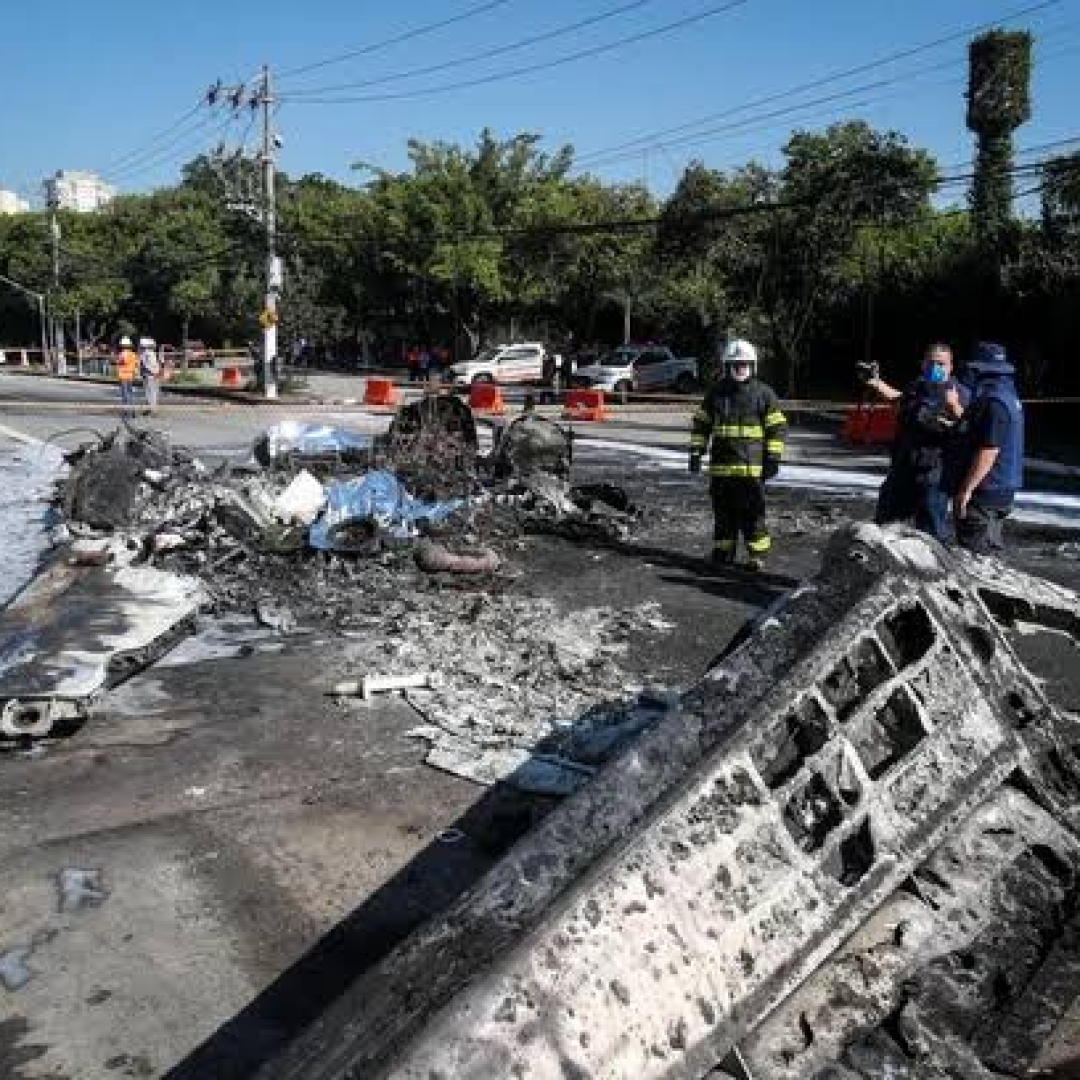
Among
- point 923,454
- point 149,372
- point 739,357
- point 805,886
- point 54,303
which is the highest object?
point 54,303

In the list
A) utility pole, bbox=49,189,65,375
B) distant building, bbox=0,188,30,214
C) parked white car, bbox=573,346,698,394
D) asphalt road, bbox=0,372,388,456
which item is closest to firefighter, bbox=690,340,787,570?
asphalt road, bbox=0,372,388,456

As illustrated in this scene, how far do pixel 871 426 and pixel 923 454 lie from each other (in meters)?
12.0

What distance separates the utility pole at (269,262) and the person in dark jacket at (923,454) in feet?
83.7

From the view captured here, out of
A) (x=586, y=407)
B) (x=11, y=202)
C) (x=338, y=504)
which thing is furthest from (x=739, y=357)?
(x=11, y=202)

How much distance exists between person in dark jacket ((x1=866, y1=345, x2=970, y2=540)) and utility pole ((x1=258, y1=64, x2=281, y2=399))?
25519 mm

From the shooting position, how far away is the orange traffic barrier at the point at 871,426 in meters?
18.5

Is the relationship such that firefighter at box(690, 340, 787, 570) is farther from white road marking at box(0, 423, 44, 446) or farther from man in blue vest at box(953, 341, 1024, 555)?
white road marking at box(0, 423, 44, 446)

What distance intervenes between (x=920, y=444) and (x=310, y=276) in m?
49.2

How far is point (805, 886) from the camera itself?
8.68 feet

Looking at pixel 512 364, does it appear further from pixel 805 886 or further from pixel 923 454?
pixel 805 886

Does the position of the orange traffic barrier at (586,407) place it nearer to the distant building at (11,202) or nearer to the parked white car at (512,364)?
the parked white car at (512,364)

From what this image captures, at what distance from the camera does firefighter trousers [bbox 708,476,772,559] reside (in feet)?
26.8

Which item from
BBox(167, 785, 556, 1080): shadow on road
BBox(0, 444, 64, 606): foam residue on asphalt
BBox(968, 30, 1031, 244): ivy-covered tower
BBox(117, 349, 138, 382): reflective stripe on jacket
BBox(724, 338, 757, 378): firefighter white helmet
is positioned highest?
BBox(968, 30, 1031, 244): ivy-covered tower

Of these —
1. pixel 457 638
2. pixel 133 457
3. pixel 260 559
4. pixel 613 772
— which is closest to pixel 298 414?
pixel 133 457
